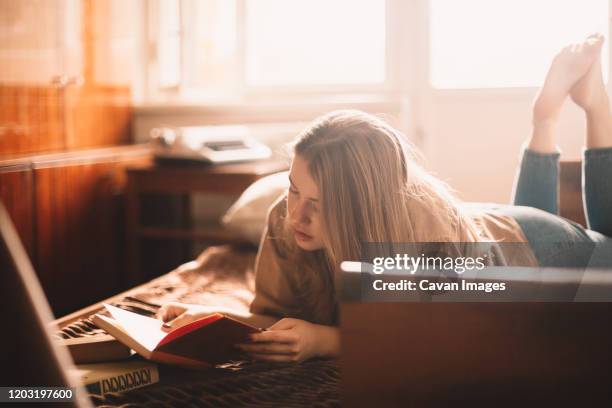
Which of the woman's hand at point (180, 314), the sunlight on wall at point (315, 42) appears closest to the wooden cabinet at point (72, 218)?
the sunlight on wall at point (315, 42)

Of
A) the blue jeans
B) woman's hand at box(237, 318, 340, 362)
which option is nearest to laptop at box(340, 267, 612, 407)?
woman's hand at box(237, 318, 340, 362)

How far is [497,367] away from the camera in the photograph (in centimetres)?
82

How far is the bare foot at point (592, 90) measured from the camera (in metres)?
1.57

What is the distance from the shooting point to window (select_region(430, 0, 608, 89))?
8.87 feet

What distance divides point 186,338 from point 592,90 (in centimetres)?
111

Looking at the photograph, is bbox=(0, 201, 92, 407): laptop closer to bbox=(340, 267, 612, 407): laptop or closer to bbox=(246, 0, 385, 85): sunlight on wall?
bbox=(340, 267, 612, 407): laptop

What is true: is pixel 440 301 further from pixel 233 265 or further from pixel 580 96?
pixel 233 265

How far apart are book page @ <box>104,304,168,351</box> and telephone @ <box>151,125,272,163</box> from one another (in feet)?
4.23

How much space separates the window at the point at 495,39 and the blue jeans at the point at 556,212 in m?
1.17

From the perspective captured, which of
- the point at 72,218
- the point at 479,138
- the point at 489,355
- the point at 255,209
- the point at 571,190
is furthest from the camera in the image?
the point at 479,138

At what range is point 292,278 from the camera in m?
1.29

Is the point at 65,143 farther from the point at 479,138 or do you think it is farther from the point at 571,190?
the point at 571,190

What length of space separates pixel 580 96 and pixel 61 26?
1741 mm

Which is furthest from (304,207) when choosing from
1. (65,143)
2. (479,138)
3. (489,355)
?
(479,138)
